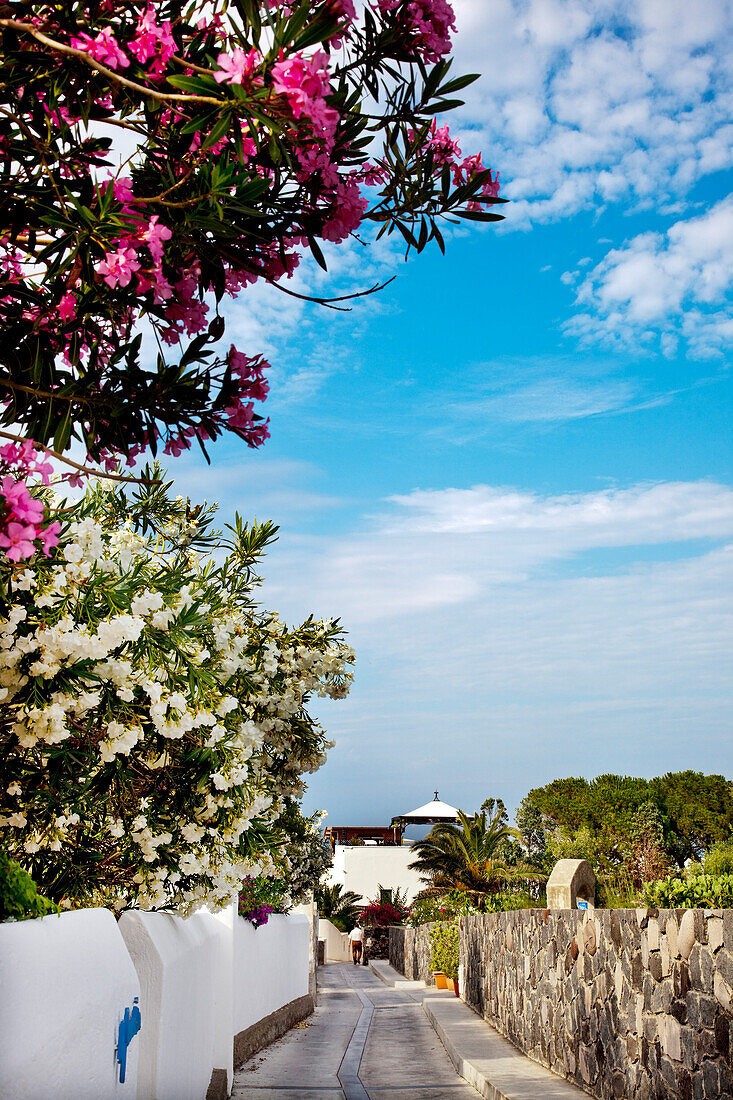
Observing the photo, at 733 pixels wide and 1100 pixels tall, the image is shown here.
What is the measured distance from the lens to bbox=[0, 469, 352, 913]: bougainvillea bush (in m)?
4.21

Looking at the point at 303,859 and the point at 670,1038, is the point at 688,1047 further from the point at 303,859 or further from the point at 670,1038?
the point at 303,859

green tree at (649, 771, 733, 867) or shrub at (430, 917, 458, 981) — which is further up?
green tree at (649, 771, 733, 867)

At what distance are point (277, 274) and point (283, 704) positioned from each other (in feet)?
19.3

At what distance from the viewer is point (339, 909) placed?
160 feet

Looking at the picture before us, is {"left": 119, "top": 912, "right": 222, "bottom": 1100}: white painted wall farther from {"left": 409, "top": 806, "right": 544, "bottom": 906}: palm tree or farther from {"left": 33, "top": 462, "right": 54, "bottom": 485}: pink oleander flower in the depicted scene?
{"left": 409, "top": 806, "right": 544, "bottom": 906}: palm tree

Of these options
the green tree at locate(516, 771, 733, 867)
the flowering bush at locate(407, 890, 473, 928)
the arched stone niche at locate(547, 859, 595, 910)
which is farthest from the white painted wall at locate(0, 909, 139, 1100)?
the green tree at locate(516, 771, 733, 867)

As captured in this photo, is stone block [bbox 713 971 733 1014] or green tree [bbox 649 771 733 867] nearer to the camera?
stone block [bbox 713 971 733 1014]

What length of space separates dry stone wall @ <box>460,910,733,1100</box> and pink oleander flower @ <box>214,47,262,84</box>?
17.3 feet

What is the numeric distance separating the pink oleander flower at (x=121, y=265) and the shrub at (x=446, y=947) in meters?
23.3

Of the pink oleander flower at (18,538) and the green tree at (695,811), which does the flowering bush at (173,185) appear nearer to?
the pink oleander flower at (18,538)

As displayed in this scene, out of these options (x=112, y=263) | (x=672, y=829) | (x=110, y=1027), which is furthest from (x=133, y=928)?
(x=672, y=829)

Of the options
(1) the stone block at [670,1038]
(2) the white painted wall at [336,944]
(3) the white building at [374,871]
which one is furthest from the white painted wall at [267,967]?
(3) the white building at [374,871]

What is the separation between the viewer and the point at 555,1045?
9.91 metres

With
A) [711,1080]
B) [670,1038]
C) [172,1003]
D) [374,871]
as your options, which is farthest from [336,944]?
[711,1080]
